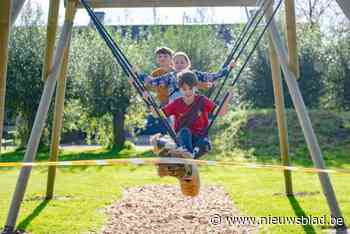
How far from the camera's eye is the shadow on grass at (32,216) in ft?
15.8

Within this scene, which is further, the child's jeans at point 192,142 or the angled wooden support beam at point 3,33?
the child's jeans at point 192,142

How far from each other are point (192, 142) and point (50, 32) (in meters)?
2.10

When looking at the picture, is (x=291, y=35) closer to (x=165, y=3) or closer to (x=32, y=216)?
(x=165, y=3)

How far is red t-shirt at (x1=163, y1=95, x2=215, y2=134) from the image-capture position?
165 inches

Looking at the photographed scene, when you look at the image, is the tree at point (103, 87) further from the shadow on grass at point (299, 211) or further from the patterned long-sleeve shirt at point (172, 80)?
the patterned long-sleeve shirt at point (172, 80)

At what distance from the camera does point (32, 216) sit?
5.25 meters

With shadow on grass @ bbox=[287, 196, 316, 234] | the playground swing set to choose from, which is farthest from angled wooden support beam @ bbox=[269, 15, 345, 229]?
shadow on grass @ bbox=[287, 196, 316, 234]

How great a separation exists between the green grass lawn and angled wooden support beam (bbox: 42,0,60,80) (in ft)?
5.59

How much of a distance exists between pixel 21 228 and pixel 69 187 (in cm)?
279

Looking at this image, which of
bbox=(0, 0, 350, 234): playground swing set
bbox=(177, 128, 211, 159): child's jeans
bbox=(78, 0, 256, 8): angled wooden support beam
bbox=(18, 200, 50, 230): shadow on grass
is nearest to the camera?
bbox=(0, 0, 350, 234): playground swing set

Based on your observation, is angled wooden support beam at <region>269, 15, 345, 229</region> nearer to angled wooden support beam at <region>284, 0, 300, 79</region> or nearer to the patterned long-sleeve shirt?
angled wooden support beam at <region>284, 0, 300, 79</region>

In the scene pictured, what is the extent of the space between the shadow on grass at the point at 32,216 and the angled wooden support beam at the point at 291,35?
3.41 m

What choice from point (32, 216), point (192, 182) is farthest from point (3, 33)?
point (32, 216)

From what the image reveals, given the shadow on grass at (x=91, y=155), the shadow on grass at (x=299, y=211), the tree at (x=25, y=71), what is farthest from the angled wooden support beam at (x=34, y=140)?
the tree at (x=25, y=71)
